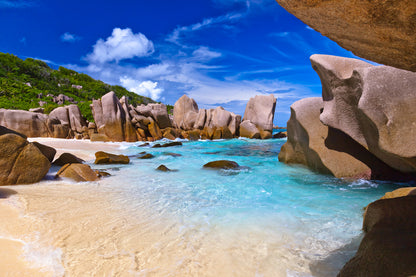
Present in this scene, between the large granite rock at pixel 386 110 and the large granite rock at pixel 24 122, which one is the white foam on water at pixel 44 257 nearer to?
the large granite rock at pixel 386 110

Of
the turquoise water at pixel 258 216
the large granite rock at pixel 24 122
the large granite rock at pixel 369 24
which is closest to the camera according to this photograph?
the large granite rock at pixel 369 24

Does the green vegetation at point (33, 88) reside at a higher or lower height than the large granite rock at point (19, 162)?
higher

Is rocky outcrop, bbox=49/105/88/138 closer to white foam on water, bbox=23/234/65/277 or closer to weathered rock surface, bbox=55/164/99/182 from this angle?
weathered rock surface, bbox=55/164/99/182

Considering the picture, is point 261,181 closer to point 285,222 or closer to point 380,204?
point 285,222

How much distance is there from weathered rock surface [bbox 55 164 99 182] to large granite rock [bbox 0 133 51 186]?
0.55 metres

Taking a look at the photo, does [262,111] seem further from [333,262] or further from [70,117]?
[333,262]

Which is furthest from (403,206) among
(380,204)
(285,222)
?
(285,222)

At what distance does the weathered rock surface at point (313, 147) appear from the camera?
6797mm

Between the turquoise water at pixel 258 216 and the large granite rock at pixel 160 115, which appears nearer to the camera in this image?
the turquoise water at pixel 258 216

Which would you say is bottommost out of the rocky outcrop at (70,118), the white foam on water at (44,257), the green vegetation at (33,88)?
the white foam on water at (44,257)

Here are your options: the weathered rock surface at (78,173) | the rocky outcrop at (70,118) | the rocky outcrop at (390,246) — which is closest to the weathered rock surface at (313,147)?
the rocky outcrop at (390,246)

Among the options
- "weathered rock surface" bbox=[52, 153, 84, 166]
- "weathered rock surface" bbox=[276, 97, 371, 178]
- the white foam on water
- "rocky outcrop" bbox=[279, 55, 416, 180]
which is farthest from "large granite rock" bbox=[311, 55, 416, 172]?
"weathered rock surface" bbox=[52, 153, 84, 166]

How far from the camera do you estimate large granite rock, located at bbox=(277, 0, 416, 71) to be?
152 centimetres

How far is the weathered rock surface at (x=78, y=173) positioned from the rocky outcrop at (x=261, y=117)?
2435 cm
